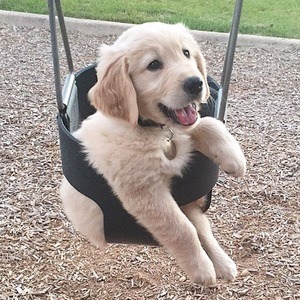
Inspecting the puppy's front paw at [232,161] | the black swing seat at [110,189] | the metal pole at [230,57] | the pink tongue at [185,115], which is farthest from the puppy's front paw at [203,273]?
the metal pole at [230,57]

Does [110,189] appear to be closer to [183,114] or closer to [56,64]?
[183,114]

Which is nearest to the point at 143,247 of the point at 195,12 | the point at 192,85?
the point at 192,85

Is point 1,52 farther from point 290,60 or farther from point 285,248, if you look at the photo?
point 285,248

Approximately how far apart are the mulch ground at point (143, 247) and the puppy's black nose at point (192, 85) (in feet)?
4.08

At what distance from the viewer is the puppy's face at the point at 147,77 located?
1660 mm

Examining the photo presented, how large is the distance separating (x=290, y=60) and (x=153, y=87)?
3.71 metres

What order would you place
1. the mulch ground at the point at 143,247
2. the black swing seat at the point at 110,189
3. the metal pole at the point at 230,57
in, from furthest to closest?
the mulch ground at the point at 143,247, the metal pole at the point at 230,57, the black swing seat at the point at 110,189

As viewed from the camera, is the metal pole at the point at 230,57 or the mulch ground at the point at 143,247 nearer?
the metal pole at the point at 230,57

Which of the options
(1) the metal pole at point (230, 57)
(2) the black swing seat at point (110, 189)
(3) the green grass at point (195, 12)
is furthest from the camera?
(3) the green grass at point (195, 12)

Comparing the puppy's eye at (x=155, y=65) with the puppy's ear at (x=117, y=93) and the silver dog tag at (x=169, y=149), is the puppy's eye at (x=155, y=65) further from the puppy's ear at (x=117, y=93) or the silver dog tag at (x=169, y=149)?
the silver dog tag at (x=169, y=149)

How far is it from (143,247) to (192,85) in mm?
1411

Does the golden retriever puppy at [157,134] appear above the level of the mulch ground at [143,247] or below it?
above

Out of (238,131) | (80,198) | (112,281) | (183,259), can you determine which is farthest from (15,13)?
(183,259)

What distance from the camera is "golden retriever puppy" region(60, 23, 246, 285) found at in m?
1.64
